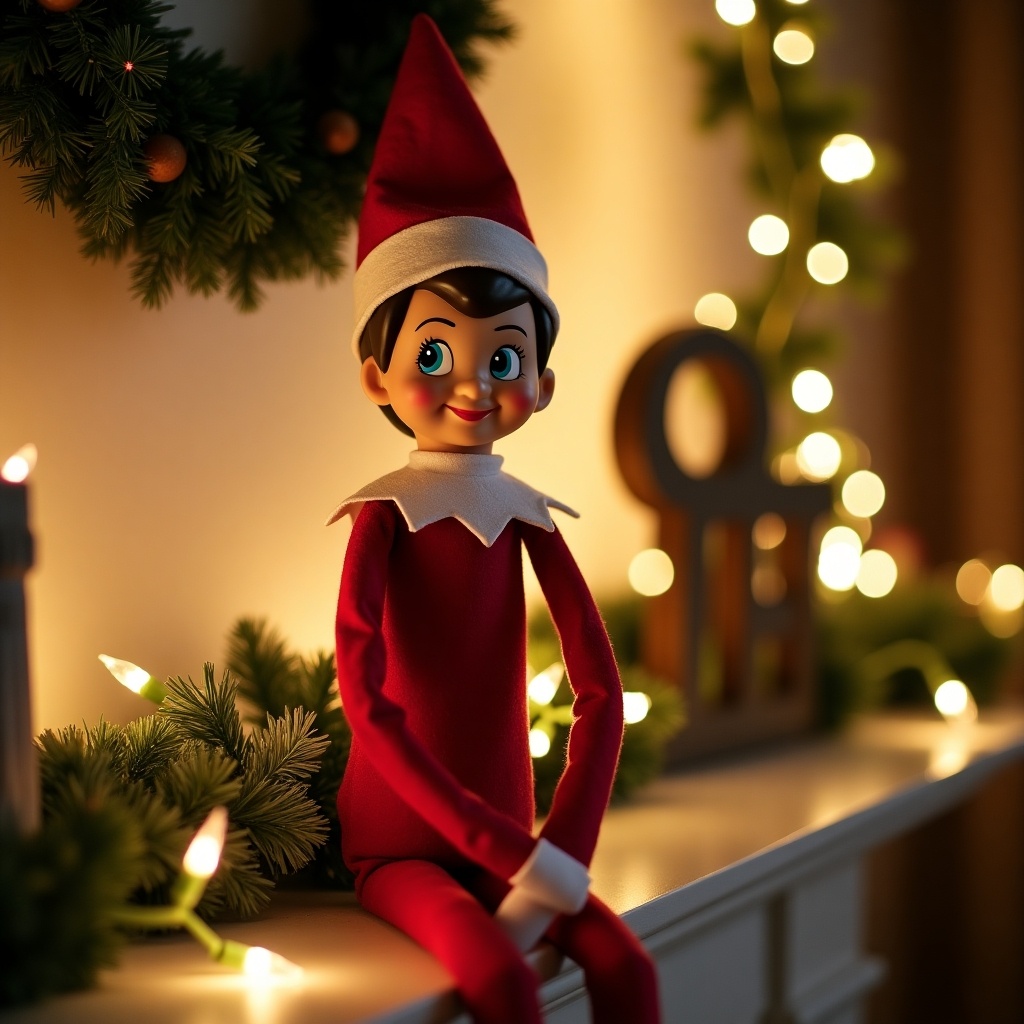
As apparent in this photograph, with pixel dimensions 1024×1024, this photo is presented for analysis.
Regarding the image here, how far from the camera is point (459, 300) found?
68 cm

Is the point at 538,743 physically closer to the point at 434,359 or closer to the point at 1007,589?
the point at 434,359

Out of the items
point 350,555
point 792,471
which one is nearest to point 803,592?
point 792,471

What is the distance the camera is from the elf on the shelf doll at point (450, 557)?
2.10ft

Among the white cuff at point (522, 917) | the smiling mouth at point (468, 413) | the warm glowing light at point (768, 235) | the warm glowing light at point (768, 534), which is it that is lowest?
the white cuff at point (522, 917)

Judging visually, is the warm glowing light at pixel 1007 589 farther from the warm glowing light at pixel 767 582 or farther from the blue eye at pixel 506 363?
the blue eye at pixel 506 363

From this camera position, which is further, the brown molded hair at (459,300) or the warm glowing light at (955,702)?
the warm glowing light at (955,702)

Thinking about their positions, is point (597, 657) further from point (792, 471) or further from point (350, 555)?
point (792, 471)

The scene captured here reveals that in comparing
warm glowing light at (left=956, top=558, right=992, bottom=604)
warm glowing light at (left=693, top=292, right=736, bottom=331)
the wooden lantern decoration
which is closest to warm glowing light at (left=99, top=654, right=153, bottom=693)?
the wooden lantern decoration

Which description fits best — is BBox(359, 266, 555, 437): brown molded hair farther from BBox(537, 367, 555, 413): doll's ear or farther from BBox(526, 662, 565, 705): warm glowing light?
BBox(526, 662, 565, 705): warm glowing light

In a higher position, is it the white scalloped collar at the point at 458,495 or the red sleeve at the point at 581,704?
the white scalloped collar at the point at 458,495

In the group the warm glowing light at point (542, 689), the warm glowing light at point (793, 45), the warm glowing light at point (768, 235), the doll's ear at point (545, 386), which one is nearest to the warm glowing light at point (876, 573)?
the warm glowing light at point (768, 235)

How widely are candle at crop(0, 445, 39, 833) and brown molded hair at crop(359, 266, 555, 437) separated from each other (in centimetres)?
23

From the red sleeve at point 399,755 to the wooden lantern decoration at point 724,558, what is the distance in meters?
0.52

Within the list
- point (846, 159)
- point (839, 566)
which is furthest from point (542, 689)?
point (846, 159)
